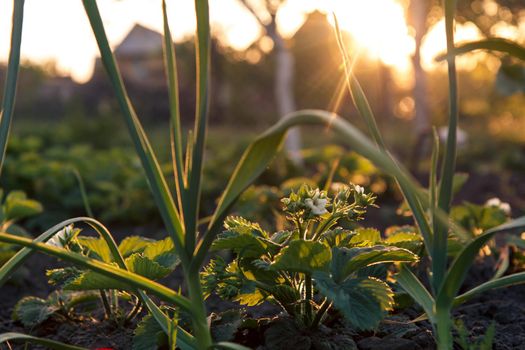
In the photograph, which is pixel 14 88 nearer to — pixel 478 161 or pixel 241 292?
pixel 241 292

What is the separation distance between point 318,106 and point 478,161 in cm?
1050

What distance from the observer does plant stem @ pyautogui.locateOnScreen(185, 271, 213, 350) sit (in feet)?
3.67

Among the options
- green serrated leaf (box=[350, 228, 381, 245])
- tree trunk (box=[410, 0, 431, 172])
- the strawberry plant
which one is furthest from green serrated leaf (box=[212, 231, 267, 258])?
tree trunk (box=[410, 0, 431, 172])

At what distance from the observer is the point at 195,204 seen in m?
1.11

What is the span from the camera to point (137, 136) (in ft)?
3.68

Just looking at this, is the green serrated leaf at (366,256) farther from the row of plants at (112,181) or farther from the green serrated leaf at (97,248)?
the row of plants at (112,181)

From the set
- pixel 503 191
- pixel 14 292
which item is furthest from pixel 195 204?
pixel 503 191

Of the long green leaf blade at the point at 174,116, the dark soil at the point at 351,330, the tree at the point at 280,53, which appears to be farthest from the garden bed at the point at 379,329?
the tree at the point at 280,53

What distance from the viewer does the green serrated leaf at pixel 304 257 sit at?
113 centimetres

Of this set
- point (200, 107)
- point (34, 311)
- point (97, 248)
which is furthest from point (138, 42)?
point (200, 107)

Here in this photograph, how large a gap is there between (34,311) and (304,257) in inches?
31.7

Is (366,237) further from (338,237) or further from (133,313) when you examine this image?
(133,313)

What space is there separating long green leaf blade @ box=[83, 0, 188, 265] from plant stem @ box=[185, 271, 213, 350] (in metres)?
0.03

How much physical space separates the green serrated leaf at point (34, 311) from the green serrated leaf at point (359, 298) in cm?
79
